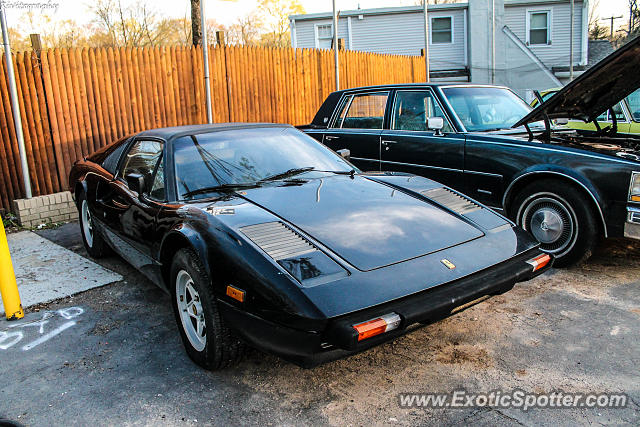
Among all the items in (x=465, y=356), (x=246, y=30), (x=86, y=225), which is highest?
(x=246, y=30)

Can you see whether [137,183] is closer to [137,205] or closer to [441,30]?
[137,205]

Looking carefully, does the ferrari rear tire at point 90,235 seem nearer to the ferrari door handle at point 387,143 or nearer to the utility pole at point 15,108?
the utility pole at point 15,108

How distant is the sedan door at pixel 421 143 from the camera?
17.4 feet

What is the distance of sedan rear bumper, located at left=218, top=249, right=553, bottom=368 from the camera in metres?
2.27

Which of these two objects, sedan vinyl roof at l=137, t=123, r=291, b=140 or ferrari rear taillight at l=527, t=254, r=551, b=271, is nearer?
ferrari rear taillight at l=527, t=254, r=551, b=271

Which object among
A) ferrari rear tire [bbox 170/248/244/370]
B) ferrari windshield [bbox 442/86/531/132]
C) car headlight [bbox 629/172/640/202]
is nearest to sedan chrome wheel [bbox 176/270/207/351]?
ferrari rear tire [bbox 170/248/244/370]

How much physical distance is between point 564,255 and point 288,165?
103 inches

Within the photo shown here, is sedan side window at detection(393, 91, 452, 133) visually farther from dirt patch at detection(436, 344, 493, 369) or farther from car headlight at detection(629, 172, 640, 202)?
dirt patch at detection(436, 344, 493, 369)

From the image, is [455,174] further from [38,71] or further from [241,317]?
[38,71]

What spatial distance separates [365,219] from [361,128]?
361 cm

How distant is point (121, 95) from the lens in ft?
26.0

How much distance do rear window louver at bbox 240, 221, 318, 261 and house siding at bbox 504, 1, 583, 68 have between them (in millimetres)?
22297

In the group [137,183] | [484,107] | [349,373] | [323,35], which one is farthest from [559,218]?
[323,35]

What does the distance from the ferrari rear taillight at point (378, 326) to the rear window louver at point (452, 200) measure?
123cm
